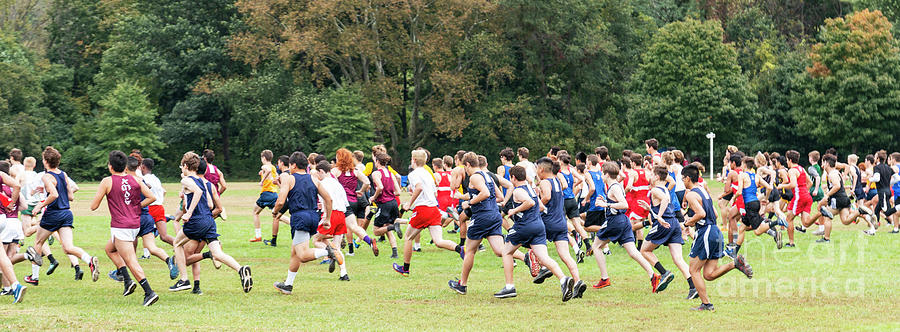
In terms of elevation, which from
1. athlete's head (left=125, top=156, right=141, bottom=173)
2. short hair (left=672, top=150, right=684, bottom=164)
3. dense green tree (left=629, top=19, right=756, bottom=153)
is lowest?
athlete's head (left=125, top=156, right=141, bottom=173)

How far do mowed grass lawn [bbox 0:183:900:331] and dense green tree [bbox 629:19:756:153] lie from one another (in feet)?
137

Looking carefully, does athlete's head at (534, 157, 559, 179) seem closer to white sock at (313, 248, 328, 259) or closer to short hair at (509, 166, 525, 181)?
short hair at (509, 166, 525, 181)

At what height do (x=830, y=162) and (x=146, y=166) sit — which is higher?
(x=830, y=162)

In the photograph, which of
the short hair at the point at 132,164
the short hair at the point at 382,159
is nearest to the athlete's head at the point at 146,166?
the short hair at the point at 382,159

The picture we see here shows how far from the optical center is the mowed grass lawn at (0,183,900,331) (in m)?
9.79

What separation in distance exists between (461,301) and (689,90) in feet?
158

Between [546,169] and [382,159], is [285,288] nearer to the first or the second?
[546,169]

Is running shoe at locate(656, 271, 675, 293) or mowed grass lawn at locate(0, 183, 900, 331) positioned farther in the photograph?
running shoe at locate(656, 271, 675, 293)

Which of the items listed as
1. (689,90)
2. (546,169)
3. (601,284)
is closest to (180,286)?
(546,169)

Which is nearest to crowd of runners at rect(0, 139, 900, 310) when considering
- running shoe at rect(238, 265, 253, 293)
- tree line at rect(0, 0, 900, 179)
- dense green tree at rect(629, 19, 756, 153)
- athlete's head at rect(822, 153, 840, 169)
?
running shoe at rect(238, 265, 253, 293)

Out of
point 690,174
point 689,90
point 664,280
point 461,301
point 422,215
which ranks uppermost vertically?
point 689,90

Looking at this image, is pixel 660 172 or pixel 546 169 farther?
pixel 660 172

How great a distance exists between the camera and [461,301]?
1138cm

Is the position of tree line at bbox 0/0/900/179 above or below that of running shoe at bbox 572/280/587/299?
above
